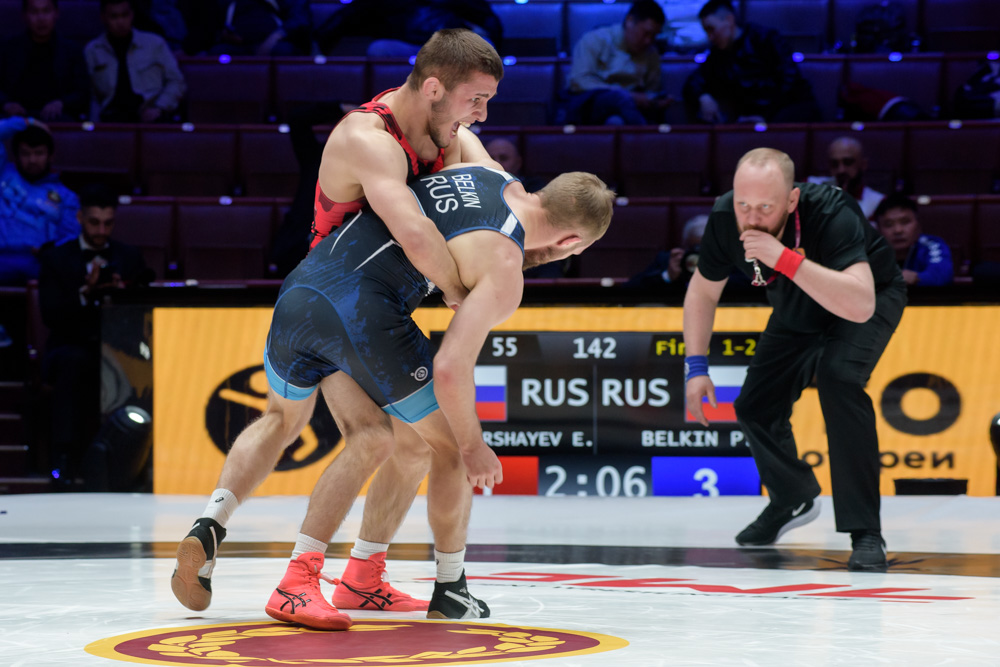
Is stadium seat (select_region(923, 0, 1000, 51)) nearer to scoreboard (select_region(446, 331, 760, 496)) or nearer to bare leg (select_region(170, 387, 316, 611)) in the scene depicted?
scoreboard (select_region(446, 331, 760, 496))

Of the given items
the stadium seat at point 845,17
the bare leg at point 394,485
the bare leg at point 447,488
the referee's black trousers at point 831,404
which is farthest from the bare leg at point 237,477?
the stadium seat at point 845,17

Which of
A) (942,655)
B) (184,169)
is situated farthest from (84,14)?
(942,655)

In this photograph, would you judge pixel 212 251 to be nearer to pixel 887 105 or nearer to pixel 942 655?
pixel 887 105

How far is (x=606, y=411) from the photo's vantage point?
209 inches

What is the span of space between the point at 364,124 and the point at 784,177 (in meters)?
1.46

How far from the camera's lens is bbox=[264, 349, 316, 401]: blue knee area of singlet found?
107 inches

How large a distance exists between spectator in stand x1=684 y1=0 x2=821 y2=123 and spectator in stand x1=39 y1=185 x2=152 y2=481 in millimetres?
3896

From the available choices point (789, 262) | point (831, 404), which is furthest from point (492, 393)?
point (789, 262)

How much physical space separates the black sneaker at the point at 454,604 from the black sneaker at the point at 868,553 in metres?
1.35

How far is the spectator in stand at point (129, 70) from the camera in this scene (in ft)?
26.3

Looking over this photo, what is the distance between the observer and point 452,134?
9.30 feet

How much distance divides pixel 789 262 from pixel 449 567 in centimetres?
145

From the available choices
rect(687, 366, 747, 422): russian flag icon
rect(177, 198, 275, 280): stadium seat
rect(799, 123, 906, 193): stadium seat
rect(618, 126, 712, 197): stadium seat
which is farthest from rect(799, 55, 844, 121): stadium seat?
rect(177, 198, 275, 280): stadium seat

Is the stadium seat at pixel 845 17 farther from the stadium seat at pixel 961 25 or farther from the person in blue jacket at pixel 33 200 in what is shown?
the person in blue jacket at pixel 33 200
